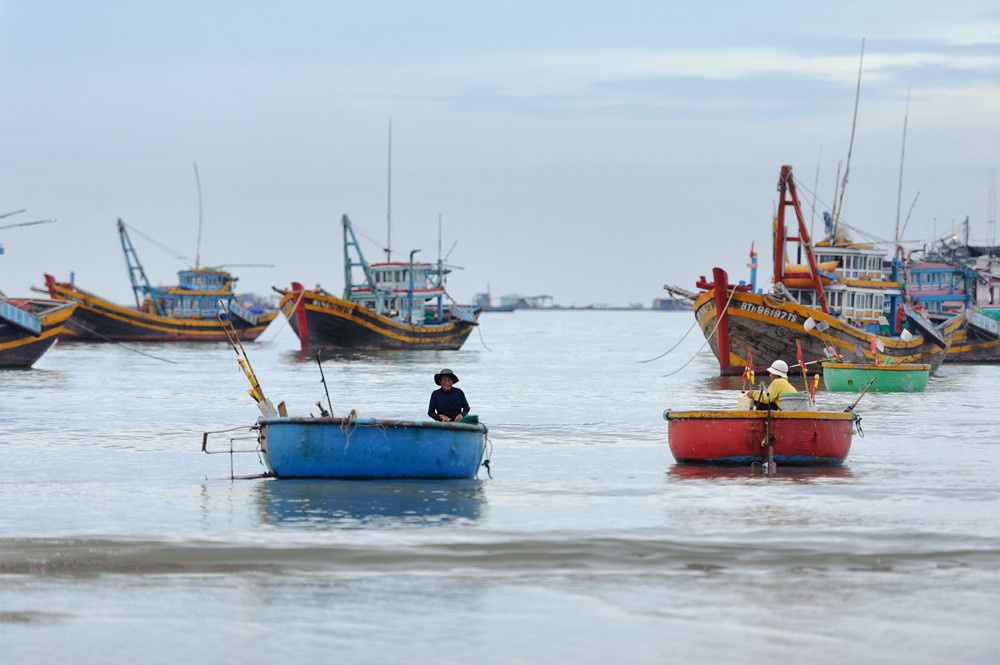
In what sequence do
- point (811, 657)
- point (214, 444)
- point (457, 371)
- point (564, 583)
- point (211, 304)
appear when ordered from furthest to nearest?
point (211, 304) → point (457, 371) → point (214, 444) → point (564, 583) → point (811, 657)

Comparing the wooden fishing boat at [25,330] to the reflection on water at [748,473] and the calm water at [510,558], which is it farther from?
the reflection on water at [748,473]

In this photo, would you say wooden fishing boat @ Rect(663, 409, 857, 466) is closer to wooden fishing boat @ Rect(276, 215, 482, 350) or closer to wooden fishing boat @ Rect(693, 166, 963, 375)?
wooden fishing boat @ Rect(693, 166, 963, 375)

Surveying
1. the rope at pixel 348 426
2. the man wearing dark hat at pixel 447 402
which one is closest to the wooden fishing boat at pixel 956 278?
the man wearing dark hat at pixel 447 402

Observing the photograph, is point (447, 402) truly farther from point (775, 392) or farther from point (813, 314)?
point (813, 314)

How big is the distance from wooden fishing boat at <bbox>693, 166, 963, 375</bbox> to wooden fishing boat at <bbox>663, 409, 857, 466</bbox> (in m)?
26.3

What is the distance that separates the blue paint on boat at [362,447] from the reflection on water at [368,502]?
0.20 meters

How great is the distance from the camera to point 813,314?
48719 millimetres

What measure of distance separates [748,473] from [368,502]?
6.31 m

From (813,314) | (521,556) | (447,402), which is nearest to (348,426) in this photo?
(447,402)

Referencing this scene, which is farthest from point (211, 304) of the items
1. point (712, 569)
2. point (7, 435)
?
point (712, 569)

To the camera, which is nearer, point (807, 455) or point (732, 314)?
point (807, 455)

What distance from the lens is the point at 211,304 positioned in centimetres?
9669

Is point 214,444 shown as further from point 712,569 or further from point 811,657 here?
point 811,657

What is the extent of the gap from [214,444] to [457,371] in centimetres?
3333
